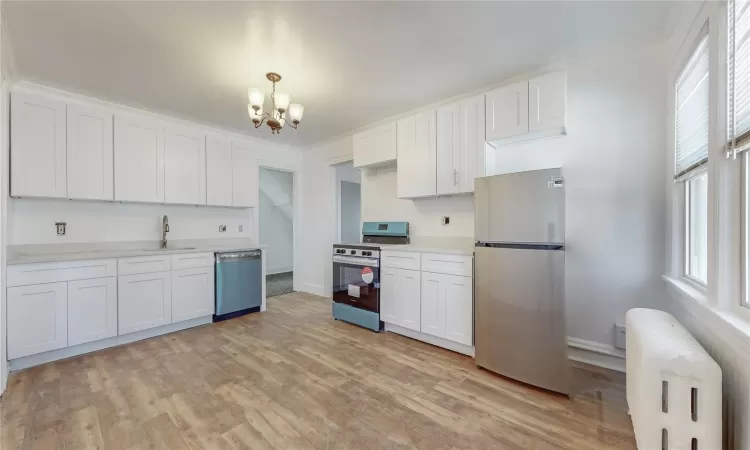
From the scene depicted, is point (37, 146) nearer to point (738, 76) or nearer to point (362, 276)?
point (362, 276)

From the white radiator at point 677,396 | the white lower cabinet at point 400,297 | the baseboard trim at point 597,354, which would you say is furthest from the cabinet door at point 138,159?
the baseboard trim at point 597,354

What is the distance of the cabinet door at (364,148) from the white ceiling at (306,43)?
0.73 metres

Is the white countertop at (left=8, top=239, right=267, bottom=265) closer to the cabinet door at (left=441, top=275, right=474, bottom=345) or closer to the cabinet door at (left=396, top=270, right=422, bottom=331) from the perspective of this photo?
the cabinet door at (left=396, top=270, right=422, bottom=331)

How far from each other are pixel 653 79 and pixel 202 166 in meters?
4.71

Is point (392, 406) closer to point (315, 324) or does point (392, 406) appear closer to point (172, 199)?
point (315, 324)

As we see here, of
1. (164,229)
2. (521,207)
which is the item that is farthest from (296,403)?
(164,229)

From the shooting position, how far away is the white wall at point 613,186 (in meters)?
2.31

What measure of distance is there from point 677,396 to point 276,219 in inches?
274

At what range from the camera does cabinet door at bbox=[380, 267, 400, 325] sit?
3.20m

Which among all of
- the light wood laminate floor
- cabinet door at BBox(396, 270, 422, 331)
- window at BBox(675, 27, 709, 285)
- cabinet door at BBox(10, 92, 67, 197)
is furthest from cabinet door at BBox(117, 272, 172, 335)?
window at BBox(675, 27, 709, 285)

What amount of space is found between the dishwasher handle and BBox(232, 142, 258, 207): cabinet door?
76 cm

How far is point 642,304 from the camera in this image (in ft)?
7.75

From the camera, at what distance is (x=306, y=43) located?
7.22ft

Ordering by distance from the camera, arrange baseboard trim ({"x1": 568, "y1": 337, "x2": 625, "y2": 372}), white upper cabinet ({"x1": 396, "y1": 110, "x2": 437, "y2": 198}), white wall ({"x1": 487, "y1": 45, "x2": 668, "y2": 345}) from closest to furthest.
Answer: white wall ({"x1": 487, "y1": 45, "x2": 668, "y2": 345})
baseboard trim ({"x1": 568, "y1": 337, "x2": 625, "y2": 372})
white upper cabinet ({"x1": 396, "y1": 110, "x2": 437, "y2": 198})
